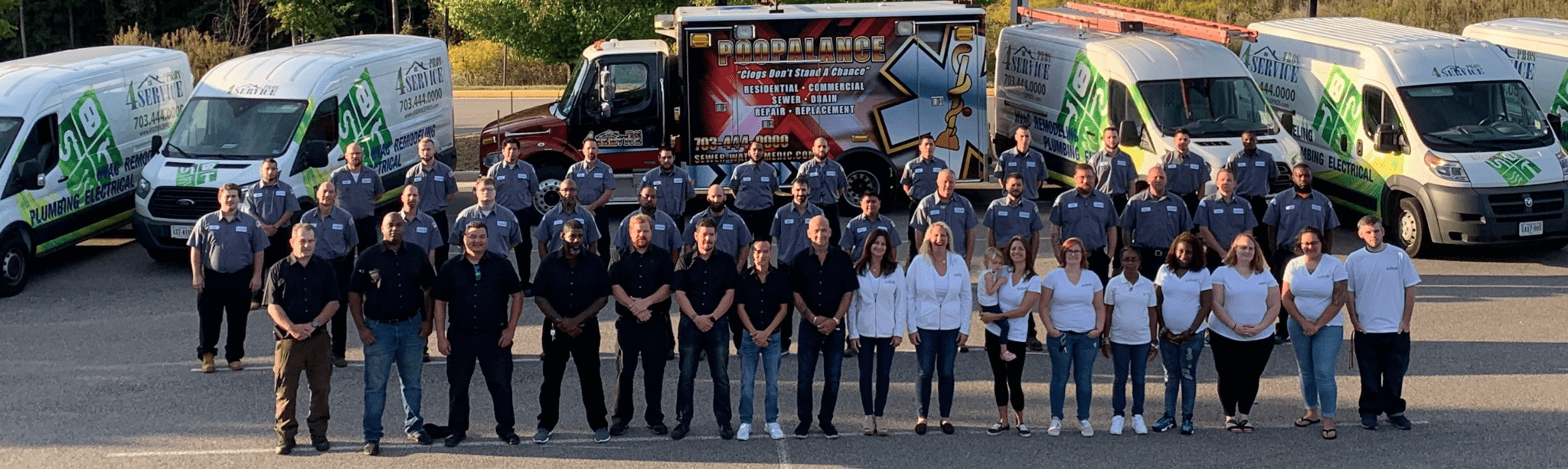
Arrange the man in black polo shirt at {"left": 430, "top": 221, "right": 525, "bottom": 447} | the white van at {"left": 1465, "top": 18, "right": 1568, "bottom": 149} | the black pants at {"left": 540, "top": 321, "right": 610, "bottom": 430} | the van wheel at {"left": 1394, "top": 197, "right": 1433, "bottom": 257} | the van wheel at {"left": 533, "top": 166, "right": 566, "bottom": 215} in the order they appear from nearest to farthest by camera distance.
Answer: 1. the man in black polo shirt at {"left": 430, "top": 221, "right": 525, "bottom": 447}
2. the black pants at {"left": 540, "top": 321, "right": 610, "bottom": 430}
3. the van wheel at {"left": 1394, "top": 197, "right": 1433, "bottom": 257}
4. the van wheel at {"left": 533, "top": 166, "right": 566, "bottom": 215}
5. the white van at {"left": 1465, "top": 18, "right": 1568, "bottom": 149}

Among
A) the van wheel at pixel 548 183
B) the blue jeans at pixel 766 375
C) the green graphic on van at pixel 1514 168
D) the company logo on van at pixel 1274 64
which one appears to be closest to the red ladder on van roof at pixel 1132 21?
the company logo on van at pixel 1274 64

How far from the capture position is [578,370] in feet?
32.2

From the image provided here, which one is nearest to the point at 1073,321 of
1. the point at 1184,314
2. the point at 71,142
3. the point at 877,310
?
the point at 1184,314

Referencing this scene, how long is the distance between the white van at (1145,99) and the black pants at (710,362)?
22.7ft

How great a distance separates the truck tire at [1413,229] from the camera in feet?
50.9

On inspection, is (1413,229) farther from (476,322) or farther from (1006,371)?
(476,322)

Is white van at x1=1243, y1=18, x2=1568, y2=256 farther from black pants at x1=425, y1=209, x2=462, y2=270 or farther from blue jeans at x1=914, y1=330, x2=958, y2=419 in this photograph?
black pants at x1=425, y1=209, x2=462, y2=270

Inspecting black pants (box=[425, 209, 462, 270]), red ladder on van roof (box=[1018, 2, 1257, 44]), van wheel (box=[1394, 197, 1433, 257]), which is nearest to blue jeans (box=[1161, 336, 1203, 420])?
black pants (box=[425, 209, 462, 270])

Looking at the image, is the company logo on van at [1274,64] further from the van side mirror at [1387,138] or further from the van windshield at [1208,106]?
the van side mirror at [1387,138]

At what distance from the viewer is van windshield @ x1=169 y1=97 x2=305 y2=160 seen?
51.3ft

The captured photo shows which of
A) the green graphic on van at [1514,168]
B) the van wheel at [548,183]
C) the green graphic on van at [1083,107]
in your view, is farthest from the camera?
the van wheel at [548,183]

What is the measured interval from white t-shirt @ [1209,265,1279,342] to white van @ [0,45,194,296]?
1042 centimetres

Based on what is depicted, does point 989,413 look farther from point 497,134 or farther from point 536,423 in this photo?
point 497,134

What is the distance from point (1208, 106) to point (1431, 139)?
2129mm
